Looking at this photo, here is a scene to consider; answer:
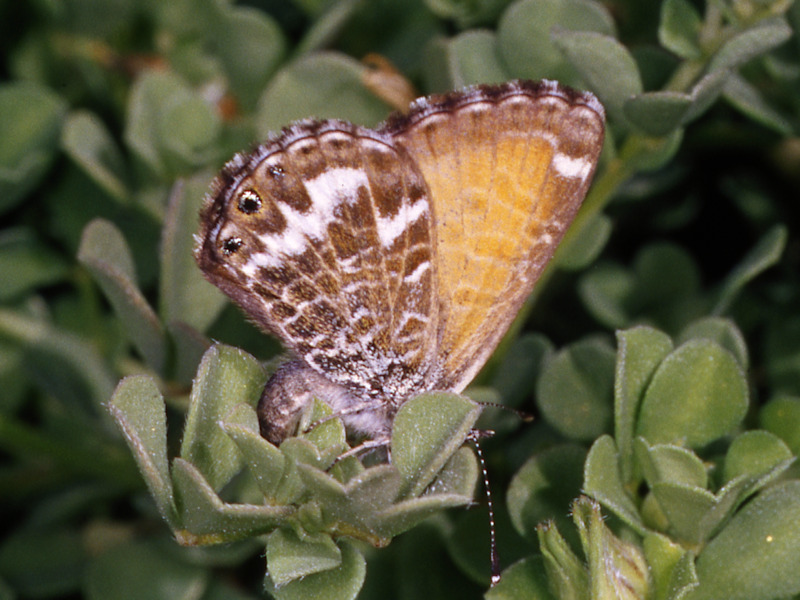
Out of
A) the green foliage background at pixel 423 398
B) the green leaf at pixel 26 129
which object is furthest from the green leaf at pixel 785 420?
the green leaf at pixel 26 129

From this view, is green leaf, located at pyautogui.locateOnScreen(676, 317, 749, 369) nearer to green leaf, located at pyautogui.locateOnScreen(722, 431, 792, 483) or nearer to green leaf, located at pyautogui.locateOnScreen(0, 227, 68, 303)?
green leaf, located at pyautogui.locateOnScreen(722, 431, 792, 483)

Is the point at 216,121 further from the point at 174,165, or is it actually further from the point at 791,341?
the point at 791,341

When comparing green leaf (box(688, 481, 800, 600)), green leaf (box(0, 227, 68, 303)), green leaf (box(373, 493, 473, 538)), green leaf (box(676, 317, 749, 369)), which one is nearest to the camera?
green leaf (box(373, 493, 473, 538))

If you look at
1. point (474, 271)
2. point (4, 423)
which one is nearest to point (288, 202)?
point (474, 271)

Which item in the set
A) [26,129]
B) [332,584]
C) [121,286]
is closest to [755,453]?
[332,584]

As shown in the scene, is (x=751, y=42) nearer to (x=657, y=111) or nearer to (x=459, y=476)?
(x=657, y=111)

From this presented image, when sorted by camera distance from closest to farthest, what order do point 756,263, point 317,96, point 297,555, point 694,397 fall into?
1. point 297,555
2. point 694,397
3. point 756,263
4. point 317,96

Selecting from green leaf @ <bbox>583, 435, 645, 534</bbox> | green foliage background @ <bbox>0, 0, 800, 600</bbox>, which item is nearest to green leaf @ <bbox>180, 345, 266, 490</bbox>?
green foliage background @ <bbox>0, 0, 800, 600</bbox>

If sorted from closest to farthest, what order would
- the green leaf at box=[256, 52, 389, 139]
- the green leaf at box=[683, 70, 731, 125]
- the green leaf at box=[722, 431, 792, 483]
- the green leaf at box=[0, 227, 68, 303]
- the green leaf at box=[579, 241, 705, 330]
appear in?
1. the green leaf at box=[722, 431, 792, 483]
2. the green leaf at box=[683, 70, 731, 125]
3. the green leaf at box=[256, 52, 389, 139]
4. the green leaf at box=[579, 241, 705, 330]
5. the green leaf at box=[0, 227, 68, 303]
